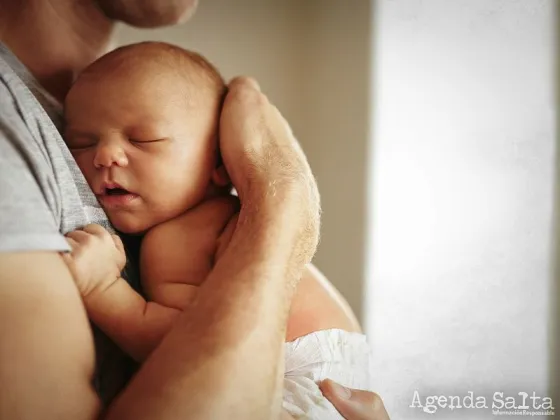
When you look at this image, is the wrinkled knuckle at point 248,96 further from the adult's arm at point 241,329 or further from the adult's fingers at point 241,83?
the adult's arm at point 241,329

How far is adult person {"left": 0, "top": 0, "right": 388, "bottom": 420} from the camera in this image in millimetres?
479

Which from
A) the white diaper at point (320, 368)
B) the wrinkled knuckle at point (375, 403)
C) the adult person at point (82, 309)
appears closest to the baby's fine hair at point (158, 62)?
the adult person at point (82, 309)

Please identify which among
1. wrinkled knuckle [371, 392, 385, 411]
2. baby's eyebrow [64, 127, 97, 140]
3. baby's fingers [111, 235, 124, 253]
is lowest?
wrinkled knuckle [371, 392, 385, 411]

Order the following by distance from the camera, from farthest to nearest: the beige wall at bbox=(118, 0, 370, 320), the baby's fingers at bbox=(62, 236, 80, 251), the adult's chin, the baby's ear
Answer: the beige wall at bbox=(118, 0, 370, 320) < the adult's chin < the baby's ear < the baby's fingers at bbox=(62, 236, 80, 251)

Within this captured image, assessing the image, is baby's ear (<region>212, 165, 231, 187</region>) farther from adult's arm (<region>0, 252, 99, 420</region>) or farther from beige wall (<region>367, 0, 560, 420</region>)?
beige wall (<region>367, 0, 560, 420</region>)

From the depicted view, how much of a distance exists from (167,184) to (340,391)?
1.17ft

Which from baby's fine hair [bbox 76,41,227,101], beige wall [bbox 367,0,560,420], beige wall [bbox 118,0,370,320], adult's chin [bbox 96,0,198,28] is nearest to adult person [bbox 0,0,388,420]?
baby's fine hair [bbox 76,41,227,101]

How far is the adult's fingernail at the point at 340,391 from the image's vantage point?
71cm

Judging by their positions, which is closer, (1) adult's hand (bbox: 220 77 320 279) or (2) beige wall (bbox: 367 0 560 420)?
(1) adult's hand (bbox: 220 77 320 279)

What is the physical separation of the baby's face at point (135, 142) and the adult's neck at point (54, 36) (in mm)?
128

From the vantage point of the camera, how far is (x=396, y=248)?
45.8 inches

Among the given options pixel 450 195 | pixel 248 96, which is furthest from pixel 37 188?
pixel 450 195

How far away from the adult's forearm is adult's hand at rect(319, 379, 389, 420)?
17 centimetres

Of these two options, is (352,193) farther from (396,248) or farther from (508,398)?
(508,398)
